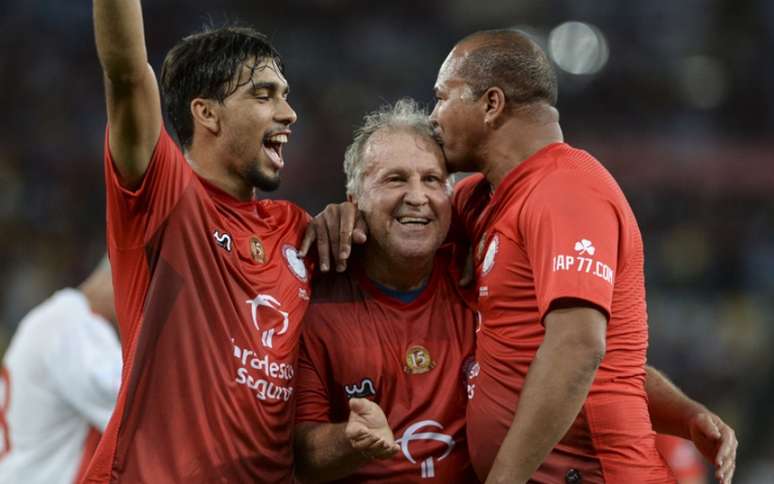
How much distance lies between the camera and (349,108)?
1298 cm

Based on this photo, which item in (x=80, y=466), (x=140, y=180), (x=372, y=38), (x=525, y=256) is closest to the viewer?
(x=140, y=180)

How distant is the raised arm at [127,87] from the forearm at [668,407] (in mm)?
1968

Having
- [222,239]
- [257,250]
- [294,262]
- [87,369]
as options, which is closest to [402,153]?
[294,262]

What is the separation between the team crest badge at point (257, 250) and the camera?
13.1 ft

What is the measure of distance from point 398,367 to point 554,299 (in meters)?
0.86

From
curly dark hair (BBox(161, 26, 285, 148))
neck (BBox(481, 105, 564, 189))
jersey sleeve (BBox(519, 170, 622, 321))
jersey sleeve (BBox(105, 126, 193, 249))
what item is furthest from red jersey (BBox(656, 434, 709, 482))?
jersey sleeve (BBox(105, 126, 193, 249))

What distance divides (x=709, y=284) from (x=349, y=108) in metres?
4.20

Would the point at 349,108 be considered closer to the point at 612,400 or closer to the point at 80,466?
the point at 80,466

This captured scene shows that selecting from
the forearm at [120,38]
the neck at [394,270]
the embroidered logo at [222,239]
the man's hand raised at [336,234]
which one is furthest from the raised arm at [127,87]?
the neck at [394,270]

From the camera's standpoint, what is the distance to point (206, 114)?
13.5ft

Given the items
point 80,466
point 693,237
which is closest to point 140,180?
point 80,466

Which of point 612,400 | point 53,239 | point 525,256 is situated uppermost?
point 525,256

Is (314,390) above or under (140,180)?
under

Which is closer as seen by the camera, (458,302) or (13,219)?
(458,302)
